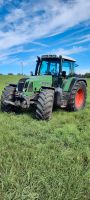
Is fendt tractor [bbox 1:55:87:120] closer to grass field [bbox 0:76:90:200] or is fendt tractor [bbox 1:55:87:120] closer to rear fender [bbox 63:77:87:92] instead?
rear fender [bbox 63:77:87:92]

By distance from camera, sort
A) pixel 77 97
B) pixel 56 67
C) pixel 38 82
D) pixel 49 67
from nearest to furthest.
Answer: pixel 38 82 → pixel 56 67 → pixel 49 67 → pixel 77 97

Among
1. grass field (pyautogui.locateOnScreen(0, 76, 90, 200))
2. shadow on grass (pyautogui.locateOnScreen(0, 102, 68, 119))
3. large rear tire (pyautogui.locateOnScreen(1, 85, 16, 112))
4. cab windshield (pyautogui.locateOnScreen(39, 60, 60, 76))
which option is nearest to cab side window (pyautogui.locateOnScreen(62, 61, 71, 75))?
cab windshield (pyautogui.locateOnScreen(39, 60, 60, 76))

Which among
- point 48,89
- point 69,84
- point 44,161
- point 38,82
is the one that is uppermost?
point 38,82

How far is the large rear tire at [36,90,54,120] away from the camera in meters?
9.95

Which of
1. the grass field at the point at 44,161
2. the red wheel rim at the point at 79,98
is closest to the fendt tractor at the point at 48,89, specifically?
the red wheel rim at the point at 79,98

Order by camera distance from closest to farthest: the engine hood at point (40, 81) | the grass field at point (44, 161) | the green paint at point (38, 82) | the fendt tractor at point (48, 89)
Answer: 1. the grass field at point (44, 161)
2. the fendt tractor at point (48, 89)
3. the green paint at point (38, 82)
4. the engine hood at point (40, 81)

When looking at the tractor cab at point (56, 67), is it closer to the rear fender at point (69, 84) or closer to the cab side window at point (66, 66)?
the cab side window at point (66, 66)

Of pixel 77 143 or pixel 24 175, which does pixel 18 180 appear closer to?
pixel 24 175

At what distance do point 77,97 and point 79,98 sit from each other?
229mm

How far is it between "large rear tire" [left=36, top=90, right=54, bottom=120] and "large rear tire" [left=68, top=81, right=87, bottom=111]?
177cm

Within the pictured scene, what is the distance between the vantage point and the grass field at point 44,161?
4.39 m

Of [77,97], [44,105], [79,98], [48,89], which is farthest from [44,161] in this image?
[79,98]

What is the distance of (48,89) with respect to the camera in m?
10.6

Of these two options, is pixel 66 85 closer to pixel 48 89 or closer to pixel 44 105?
pixel 48 89
